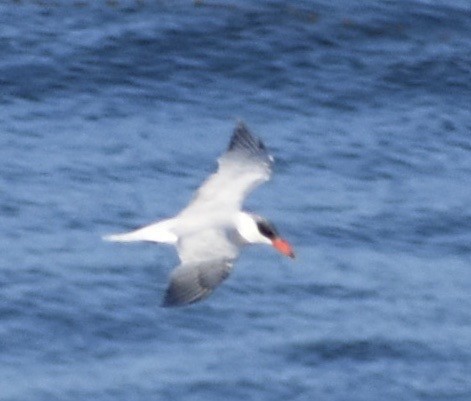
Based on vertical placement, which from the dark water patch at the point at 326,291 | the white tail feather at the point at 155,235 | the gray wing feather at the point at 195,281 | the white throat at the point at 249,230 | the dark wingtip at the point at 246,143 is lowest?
the gray wing feather at the point at 195,281

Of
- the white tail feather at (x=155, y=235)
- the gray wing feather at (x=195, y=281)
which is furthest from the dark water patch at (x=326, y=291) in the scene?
the gray wing feather at (x=195, y=281)

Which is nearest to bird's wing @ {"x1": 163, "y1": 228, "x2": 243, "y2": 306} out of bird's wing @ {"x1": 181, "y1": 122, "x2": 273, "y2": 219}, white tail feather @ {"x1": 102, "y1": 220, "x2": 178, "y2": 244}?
white tail feather @ {"x1": 102, "y1": 220, "x2": 178, "y2": 244}

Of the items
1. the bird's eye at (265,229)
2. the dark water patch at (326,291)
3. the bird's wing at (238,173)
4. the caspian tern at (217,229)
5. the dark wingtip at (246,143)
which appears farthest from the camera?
the dark water patch at (326,291)

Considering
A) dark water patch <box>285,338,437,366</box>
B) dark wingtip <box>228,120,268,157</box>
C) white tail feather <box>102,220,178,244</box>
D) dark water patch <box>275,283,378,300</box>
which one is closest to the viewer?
white tail feather <box>102,220,178,244</box>

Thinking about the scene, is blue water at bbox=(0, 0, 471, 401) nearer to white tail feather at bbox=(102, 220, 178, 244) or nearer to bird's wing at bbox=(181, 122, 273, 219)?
bird's wing at bbox=(181, 122, 273, 219)

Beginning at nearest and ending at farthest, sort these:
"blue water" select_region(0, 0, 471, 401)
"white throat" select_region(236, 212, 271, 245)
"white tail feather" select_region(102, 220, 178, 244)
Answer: "white tail feather" select_region(102, 220, 178, 244) → "white throat" select_region(236, 212, 271, 245) → "blue water" select_region(0, 0, 471, 401)

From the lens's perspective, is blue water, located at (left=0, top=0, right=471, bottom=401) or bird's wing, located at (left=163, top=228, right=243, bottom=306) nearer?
bird's wing, located at (left=163, top=228, right=243, bottom=306)

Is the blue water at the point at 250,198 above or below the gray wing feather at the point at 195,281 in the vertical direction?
above

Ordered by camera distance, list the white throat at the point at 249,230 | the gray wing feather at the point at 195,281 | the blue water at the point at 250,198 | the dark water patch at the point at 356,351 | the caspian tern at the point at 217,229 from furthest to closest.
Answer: the dark water patch at the point at 356,351 → the blue water at the point at 250,198 → the white throat at the point at 249,230 → the caspian tern at the point at 217,229 → the gray wing feather at the point at 195,281

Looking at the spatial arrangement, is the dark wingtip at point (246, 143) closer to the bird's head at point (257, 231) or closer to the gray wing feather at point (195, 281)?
the bird's head at point (257, 231)

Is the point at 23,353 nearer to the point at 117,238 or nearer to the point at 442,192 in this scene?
the point at 117,238

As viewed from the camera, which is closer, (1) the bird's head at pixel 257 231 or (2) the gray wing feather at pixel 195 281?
(2) the gray wing feather at pixel 195 281

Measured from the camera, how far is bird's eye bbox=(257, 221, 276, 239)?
42.8 feet

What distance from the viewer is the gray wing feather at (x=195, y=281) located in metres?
11.6
